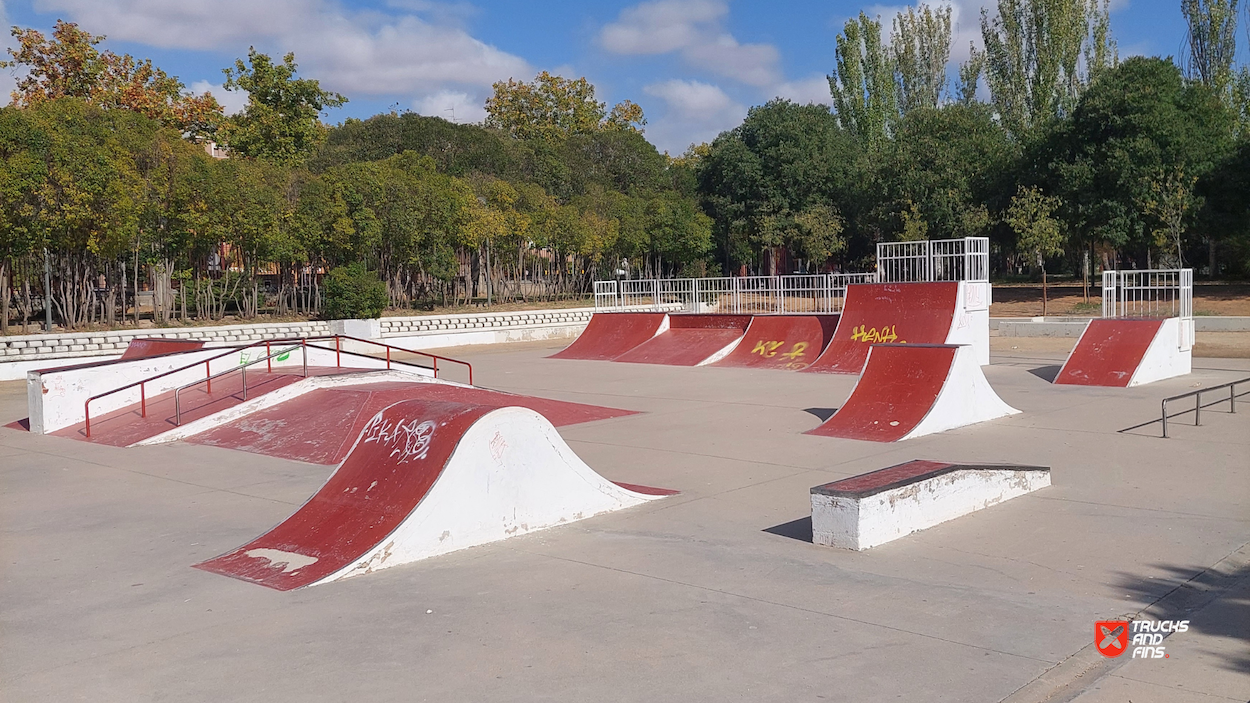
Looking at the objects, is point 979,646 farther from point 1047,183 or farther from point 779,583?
point 1047,183

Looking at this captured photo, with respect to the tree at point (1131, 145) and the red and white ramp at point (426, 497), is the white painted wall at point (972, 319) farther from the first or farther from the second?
the tree at point (1131, 145)

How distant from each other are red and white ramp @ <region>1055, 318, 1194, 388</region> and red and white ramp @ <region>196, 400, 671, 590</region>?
472 inches

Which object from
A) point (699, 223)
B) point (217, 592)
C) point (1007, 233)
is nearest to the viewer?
point (217, 592)

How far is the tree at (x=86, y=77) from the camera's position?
128 ft

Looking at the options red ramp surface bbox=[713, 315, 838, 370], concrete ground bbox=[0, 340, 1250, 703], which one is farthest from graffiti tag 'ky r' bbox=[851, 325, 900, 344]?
concrete ground bbox=[0, 340, 1250, 703]

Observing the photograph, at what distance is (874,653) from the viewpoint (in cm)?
471

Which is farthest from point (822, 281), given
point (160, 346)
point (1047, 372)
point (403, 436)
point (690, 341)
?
point (403, 436)

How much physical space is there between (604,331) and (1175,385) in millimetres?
15120

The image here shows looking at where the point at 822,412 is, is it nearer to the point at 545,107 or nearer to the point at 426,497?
the point at 426,497

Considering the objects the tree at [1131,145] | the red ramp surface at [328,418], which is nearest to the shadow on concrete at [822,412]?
the red ramp surface at [328,418]

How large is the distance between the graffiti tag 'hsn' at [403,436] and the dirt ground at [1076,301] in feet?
104

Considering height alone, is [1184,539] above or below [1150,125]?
below

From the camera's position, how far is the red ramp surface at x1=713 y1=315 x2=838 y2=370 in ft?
71.6

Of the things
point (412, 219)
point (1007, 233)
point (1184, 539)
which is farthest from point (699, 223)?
point (1184, 539)
